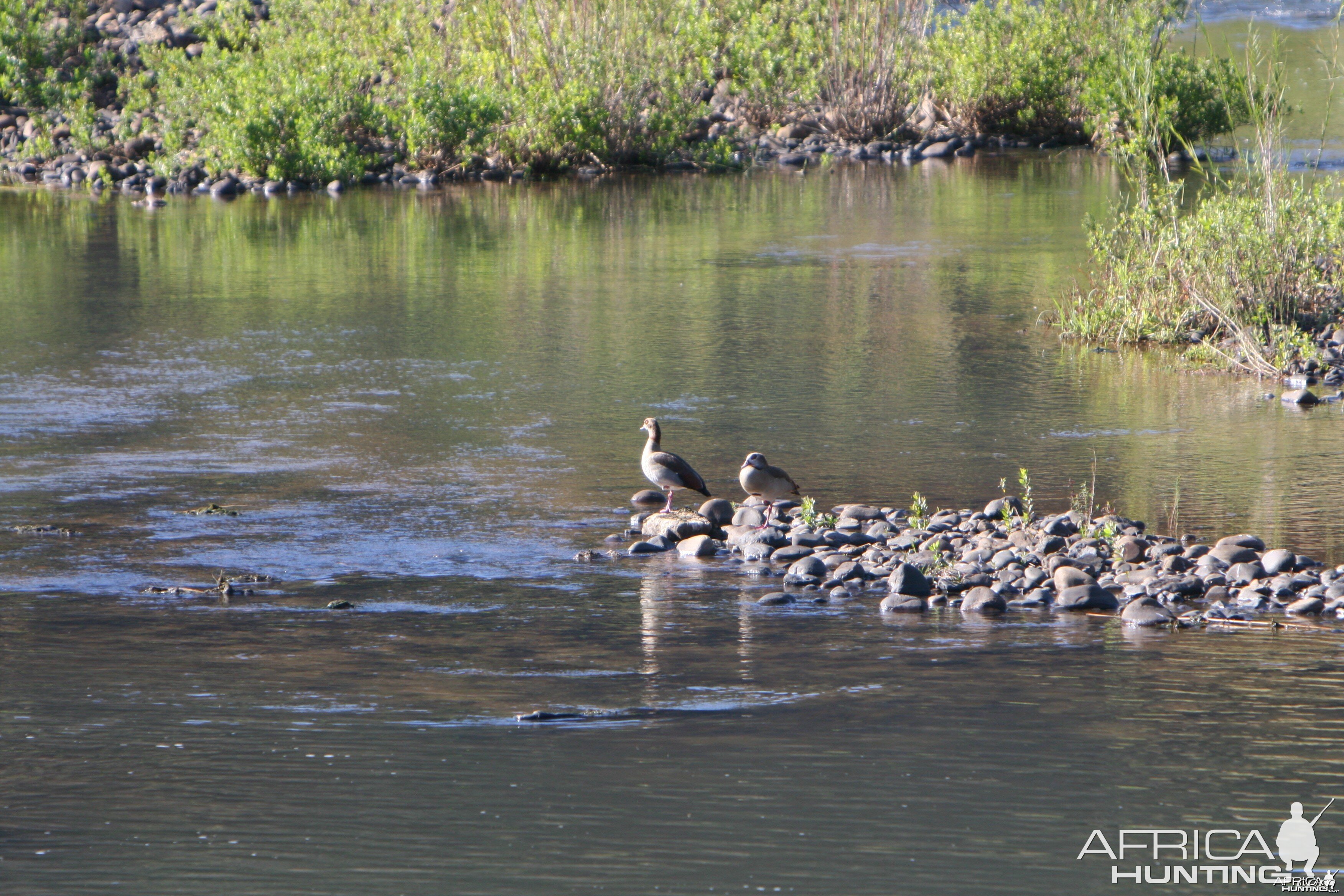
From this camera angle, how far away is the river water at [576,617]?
554 centimetres

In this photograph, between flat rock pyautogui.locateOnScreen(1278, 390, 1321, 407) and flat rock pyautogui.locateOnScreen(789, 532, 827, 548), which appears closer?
flat rock pyautogui.locateOnScreen(789, 532, 827, 548)

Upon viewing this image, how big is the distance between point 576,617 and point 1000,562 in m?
2.30

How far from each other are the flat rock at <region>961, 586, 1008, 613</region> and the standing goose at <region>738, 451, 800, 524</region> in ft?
5.43

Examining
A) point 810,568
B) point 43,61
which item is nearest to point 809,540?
point 810,568

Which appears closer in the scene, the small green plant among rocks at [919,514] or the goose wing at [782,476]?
the small green plant among rocks at [919,514]

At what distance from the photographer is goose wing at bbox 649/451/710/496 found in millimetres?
9719

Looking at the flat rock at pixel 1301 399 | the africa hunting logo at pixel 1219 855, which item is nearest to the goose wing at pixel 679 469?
the africa hunting logo at pixel 1219 855

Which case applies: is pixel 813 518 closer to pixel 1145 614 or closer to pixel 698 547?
pixel 698 547

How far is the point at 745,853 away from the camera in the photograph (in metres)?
5.38

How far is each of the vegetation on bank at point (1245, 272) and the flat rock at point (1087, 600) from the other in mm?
6245

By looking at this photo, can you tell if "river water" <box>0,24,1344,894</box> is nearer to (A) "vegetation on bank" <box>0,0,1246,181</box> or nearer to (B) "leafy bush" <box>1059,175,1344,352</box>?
(B) "leafy bush" <box>1059,175,1344,352</box>

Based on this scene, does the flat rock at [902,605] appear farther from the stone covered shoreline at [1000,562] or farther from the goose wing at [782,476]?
the goose wing at [782,476]

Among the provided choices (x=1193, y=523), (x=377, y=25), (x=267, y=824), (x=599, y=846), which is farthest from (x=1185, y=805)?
(x=377, y=25)

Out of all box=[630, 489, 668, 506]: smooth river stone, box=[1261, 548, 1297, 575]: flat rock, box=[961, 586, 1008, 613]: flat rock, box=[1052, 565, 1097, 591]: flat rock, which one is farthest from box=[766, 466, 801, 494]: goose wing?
box=[1261, 548, 1297, 575]: flat rock
